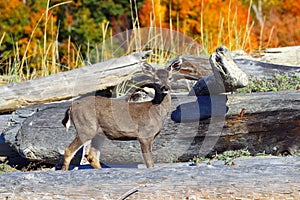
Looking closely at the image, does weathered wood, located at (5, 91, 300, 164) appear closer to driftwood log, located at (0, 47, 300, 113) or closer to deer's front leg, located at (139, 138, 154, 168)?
deer's front leg, located at (139, 138, 154, 168)

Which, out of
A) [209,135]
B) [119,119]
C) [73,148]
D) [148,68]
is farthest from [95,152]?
[209,135]

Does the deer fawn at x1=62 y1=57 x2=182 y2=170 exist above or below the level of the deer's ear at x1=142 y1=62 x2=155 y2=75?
below

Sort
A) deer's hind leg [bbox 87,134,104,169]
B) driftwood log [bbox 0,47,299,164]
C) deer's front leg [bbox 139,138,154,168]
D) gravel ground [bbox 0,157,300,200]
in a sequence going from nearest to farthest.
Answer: gravel ground [bbox 0,157,300,200]
deer's front leg [bbox 139,138,154,168]
deer's hind leg [bbox 87,134,104,169]
driftwood log [bbox 0,47,299,164]

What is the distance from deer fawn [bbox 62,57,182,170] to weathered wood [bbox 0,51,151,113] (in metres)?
2.21

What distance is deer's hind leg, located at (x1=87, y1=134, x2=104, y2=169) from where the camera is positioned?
22.6 feet

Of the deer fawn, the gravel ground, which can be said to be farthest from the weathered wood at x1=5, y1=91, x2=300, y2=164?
the gravel ground

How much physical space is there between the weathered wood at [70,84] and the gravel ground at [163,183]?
3540 mm

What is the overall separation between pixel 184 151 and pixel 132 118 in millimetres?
1009

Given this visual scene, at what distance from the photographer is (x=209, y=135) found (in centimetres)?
722

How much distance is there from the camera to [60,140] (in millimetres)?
7594

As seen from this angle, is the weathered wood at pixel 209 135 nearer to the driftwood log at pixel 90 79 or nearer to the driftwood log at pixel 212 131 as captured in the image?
the driftwood log at pixel 212 131

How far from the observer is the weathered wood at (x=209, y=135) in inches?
280

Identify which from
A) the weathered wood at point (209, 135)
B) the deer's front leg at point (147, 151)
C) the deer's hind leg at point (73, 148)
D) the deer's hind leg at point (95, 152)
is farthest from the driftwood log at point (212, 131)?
the deer's hind leg at point (73, 148)

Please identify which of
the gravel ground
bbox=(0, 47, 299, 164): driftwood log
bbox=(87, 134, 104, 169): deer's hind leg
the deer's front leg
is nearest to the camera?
the gravel ground
